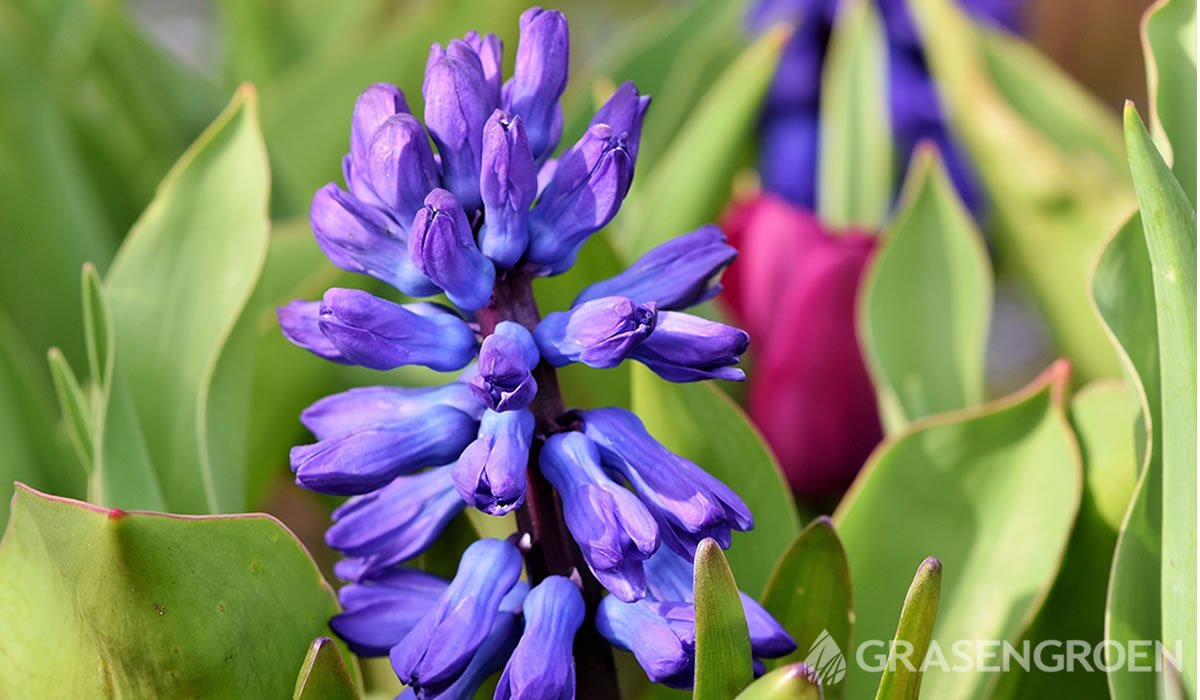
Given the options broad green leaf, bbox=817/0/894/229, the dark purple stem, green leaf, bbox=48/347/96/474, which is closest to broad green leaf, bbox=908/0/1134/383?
broad green leaf, bbox=817/0/894/229

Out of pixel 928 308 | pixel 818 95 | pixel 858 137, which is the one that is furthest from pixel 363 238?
pixel 818 95

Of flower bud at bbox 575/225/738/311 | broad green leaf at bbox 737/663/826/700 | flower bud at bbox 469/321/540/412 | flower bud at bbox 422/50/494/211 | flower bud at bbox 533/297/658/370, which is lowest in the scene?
broad green leaf at bbox 737/663/826/700

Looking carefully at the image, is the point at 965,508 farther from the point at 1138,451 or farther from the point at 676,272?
the point at 676,272

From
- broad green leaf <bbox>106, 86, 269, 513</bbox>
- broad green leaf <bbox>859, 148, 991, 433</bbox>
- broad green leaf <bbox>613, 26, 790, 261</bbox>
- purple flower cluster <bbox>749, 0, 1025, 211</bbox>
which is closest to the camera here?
broad green leaf <bbox>106, 86, 269, 513</bbox>

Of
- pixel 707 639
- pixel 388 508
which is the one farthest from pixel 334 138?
pixel 707 639

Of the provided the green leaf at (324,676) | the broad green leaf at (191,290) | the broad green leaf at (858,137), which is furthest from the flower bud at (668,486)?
the broad green leaf at (858,137)

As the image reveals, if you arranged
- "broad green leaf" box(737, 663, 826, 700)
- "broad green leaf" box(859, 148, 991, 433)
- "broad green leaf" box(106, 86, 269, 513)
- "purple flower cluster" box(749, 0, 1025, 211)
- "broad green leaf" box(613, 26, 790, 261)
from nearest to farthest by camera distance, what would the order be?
"broad green leaf" box(737, 663, 826, 700), "broad green leaf" box(106, 86, 269, 513), "broad green leaf" box(859, 148, 991, 433), "broad green leaf" box(613, 26, 790, 261), "purple flower cluster" box(749, 0, 1025, 211)

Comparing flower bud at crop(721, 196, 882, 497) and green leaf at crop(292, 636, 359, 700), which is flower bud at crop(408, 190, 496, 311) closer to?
green leaf at crop(292, 636, 359, 700)

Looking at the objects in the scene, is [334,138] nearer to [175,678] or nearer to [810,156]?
[810,156]
